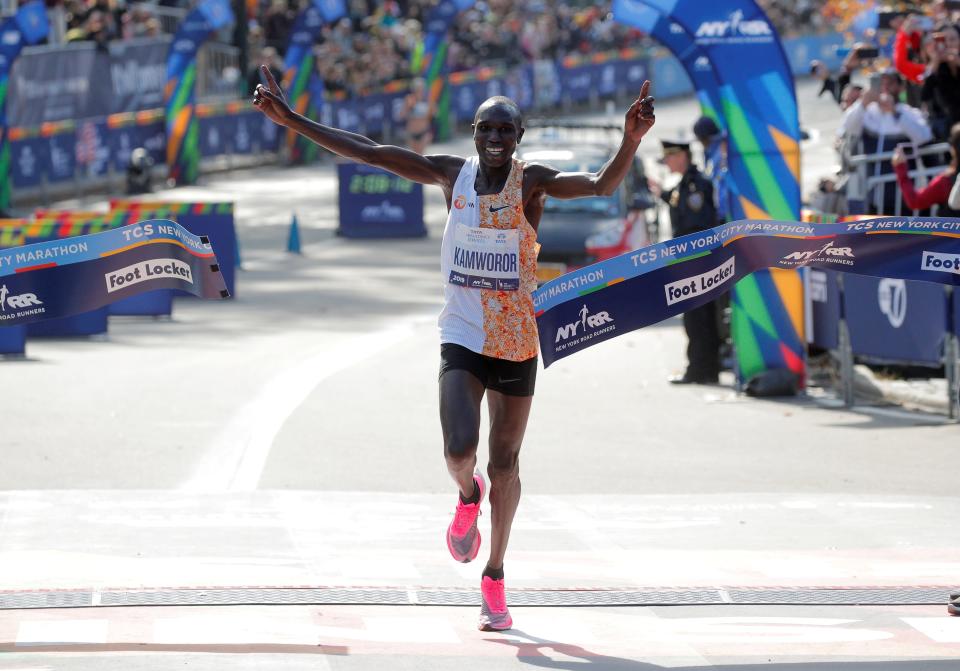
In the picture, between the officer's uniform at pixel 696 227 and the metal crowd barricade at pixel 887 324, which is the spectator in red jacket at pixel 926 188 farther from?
the officer's uniform at pixel 696 227

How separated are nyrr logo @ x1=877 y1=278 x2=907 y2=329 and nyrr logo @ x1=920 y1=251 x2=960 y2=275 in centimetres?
488

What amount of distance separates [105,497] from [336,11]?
92.7 feet

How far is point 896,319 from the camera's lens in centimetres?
1281

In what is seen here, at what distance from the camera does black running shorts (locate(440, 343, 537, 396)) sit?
6789mm

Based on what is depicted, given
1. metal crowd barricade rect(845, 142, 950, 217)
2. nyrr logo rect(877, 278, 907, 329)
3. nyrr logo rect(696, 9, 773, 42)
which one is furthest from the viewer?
metal crowd barricade rect(845, 142, 950, 217)

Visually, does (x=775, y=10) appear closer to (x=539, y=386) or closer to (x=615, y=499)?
(x=539, y=386)

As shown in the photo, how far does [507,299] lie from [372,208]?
66.5 feet

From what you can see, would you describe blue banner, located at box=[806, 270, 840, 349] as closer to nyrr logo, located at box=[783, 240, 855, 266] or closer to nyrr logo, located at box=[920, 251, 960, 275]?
nyrr logo, located at box=[783, 240, 855, 266]

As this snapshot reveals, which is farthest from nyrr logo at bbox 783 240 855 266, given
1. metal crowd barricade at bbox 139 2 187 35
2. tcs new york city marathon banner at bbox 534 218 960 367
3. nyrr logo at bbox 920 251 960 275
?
metal crowd barricade at bbox 139 2 187 35

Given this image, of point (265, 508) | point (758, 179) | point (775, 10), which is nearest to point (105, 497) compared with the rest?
point (265, 508)

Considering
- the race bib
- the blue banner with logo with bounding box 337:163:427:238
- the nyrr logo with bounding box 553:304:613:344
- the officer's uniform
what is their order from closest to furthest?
the race bib < the nyrr logo with bounding box 553:304:613:344 < the officer's uniform < the blue banner with logo with bounding box 337:163:427:238

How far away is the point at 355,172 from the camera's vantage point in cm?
2689

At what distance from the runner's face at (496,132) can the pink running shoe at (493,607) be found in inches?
65.1

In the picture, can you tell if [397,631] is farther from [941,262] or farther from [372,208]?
[372,208]
